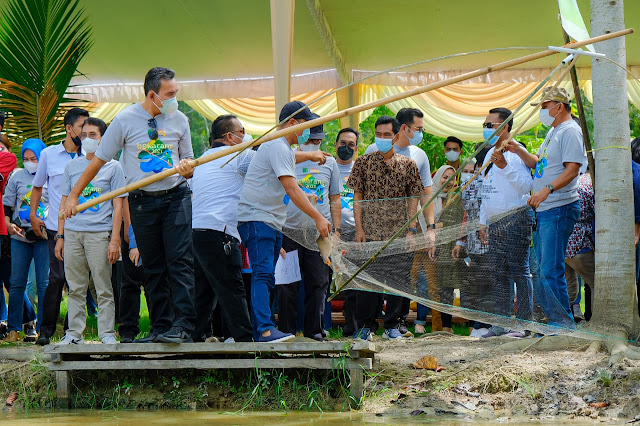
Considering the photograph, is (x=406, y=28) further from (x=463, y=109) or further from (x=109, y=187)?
(x=109, y=187)

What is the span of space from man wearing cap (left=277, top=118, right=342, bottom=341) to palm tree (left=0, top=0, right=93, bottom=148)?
3.70 meters

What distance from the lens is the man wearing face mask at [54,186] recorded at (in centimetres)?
634

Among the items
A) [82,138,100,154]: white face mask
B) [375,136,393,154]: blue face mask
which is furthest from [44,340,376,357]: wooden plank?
[375,136,393,154]: blue face mask

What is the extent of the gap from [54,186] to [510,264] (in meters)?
3.73

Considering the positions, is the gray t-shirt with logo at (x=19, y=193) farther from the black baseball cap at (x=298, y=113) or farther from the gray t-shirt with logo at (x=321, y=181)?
the black baseball cap at (x=298, y=113)

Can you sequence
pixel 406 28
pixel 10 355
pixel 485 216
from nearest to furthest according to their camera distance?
pixel 485 216, pixel 10 355, pixel 406 28

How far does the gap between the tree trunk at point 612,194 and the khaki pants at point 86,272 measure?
11.5 feet

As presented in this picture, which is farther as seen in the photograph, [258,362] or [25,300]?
[25,300]

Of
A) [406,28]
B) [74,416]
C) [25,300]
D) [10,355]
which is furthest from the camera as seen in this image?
[406,28]

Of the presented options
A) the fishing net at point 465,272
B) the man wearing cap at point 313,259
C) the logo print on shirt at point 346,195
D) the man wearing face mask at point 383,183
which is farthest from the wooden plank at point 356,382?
the logo print on shirt at point 346,195

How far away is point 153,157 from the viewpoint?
16.3 feet

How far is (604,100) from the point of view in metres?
5.59

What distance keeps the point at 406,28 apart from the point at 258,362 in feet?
24.1

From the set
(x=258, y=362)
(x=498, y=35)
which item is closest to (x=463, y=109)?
(x=498, y=35)
